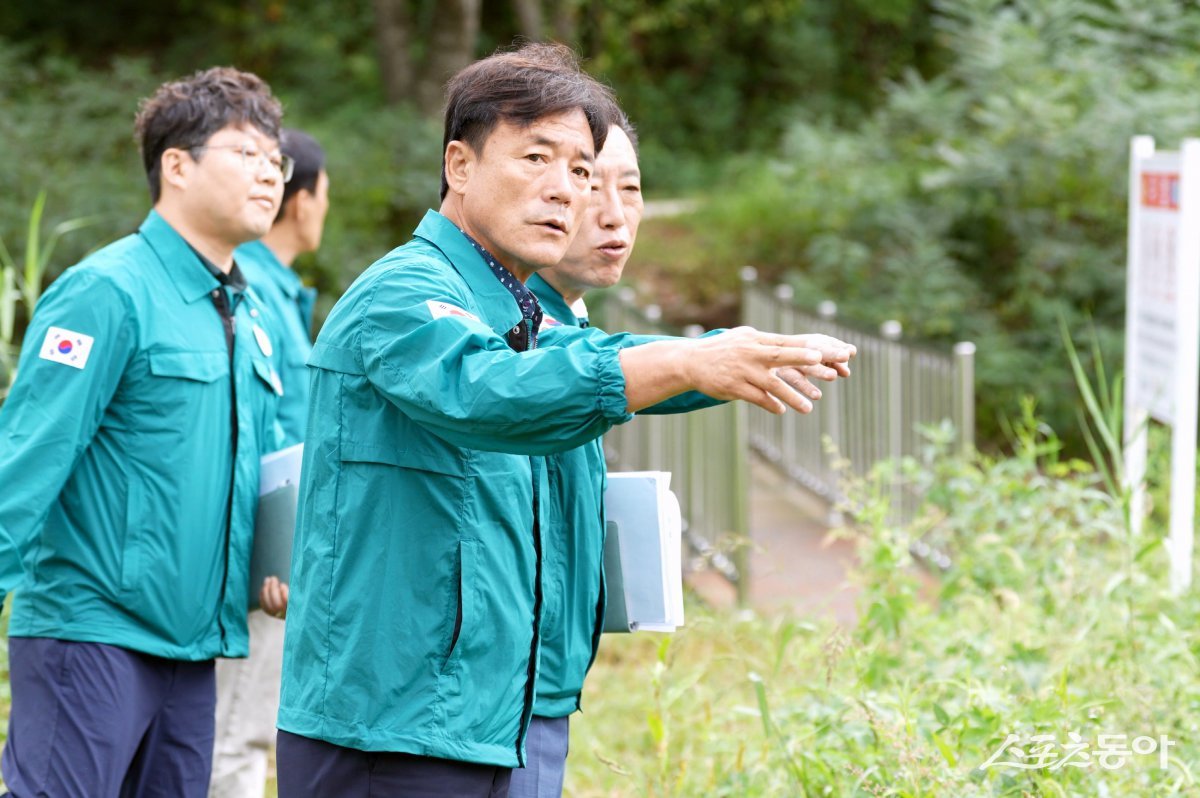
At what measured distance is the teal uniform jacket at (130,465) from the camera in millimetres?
2691

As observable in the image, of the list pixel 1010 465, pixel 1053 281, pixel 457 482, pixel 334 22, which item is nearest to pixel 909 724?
pixel 457 482

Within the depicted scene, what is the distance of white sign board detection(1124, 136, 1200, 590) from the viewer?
4.88 m

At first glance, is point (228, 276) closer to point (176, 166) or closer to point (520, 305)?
point (176, 166)

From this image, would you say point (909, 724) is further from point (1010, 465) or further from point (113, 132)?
point (113, 132)

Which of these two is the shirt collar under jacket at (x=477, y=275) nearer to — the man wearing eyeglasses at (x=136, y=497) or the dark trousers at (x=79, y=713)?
the man wearing eyeglasses at (x=136, y=497)

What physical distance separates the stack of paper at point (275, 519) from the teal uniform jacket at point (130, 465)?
3 centimetres

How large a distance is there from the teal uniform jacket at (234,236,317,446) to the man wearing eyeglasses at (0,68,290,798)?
1.17 feet

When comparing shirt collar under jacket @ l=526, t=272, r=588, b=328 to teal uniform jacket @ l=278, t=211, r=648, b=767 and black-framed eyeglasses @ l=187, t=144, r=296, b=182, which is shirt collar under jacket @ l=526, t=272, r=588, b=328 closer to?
teal uniform jacket @ l=278, t=211, r=648, b=767

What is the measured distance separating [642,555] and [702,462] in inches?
146

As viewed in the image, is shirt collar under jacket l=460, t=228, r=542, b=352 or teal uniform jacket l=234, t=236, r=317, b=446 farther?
teal uniform jacket l=234, t=236, r=317, b=446

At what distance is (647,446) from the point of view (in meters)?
6.78

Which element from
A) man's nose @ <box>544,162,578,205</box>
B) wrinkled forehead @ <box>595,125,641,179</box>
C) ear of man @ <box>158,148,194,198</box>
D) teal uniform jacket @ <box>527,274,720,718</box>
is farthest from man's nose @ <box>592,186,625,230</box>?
ear of man @ <box>158,148,194,198</box>

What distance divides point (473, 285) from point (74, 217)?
7.90 metres

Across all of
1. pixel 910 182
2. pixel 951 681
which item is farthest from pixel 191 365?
pixel 910 182
